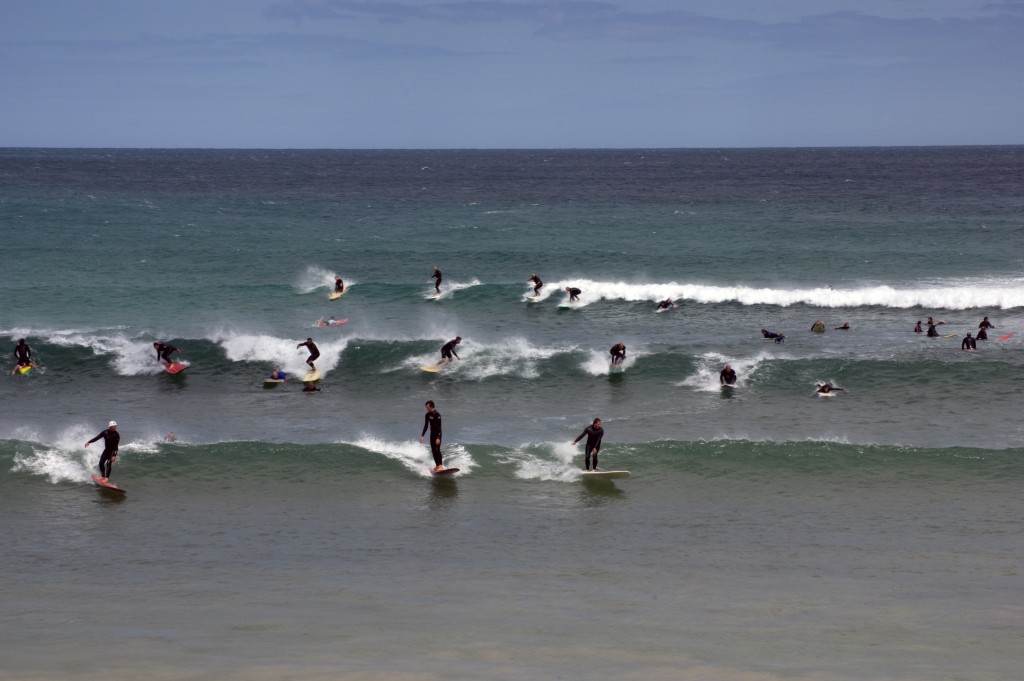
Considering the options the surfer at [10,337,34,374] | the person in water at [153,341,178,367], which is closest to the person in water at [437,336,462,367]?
Result: the person in water at [153,341,178,367]

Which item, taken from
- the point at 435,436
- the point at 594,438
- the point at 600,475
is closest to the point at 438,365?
the point at 435,436

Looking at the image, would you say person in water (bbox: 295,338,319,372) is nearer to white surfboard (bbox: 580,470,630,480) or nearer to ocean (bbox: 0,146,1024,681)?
ocean (bbox: 0,146,1024,681)

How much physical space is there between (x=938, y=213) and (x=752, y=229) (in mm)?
17204

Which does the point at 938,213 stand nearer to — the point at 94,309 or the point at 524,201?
the point at 524,201

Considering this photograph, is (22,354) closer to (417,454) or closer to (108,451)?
(108,451)

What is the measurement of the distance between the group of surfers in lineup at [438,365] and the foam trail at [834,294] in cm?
222

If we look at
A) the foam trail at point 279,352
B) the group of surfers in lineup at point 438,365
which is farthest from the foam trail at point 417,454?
the foam trail at point 279,352

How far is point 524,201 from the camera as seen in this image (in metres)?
86.4

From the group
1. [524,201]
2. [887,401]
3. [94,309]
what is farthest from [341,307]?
[524,201]

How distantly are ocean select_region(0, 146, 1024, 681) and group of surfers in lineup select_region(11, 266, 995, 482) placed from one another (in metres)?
0.38

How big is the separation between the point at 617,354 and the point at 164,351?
1289cm

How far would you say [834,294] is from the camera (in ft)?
131

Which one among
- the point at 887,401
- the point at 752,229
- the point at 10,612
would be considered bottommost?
the point at 10,612

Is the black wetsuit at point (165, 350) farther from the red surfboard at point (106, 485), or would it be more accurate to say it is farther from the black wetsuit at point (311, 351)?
the red surfboard at point (106, 485)
